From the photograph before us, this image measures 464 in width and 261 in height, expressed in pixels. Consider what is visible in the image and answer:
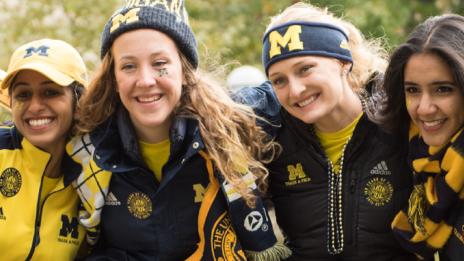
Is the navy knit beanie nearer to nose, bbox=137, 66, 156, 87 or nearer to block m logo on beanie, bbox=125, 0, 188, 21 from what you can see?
block m logo on beanie, bbox=125, 0, 188, 21

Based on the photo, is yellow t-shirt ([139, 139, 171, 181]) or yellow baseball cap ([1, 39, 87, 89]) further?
yellow t-shirt ([139, 139, 171, 181])

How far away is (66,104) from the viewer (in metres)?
3.93

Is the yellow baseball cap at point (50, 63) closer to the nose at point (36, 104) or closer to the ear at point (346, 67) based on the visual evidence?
the nose at point (36, 104)

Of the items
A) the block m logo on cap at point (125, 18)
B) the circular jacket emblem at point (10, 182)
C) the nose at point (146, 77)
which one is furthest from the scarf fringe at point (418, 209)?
the circular jacket emblem at point (10, 182)

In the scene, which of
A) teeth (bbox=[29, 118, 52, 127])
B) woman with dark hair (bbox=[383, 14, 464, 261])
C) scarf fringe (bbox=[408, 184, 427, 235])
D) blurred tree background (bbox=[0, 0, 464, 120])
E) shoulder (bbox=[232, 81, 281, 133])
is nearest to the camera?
woman with dark hair (bbox=[383, 14, 464, 261])

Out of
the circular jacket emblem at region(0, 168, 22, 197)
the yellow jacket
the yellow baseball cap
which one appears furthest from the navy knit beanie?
the circular jacket emblem at region(0, 168, 22, 197)

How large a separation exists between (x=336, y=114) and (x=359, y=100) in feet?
0.57

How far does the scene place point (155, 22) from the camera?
368 cm

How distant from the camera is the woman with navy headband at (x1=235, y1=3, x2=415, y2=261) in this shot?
12.0ft

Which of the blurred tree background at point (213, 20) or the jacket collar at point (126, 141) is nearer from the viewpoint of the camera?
the jacket collar at point (126, 141)

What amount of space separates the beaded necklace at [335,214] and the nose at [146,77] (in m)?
1.12

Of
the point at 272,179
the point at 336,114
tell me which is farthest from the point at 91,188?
the point at 336,114

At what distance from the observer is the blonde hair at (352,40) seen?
12.3 feet

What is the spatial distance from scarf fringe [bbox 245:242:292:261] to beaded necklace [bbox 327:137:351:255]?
0.25m
